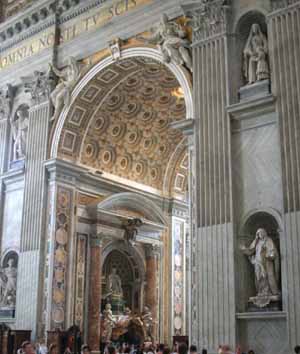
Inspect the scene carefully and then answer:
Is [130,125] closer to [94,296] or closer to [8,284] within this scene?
[94,296]

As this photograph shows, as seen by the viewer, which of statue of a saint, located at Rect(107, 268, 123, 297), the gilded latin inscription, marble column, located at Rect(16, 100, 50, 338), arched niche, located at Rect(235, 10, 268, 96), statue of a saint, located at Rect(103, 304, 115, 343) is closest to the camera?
arched niche, located at Rect(235, 10, 268, 96)

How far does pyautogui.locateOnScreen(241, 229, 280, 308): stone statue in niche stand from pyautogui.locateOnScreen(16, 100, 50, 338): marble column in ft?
19.5

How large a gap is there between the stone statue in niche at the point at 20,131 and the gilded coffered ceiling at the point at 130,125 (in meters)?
1.51

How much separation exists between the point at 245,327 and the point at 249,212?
2008 millimetres

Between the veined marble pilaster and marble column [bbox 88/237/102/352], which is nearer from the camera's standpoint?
marble column [bbox 88/237/102/352]

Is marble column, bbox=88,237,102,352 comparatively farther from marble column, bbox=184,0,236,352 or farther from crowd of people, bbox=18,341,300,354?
marble column, bbox=184,0,236,352

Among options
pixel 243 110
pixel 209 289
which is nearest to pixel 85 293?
pixel 209 289

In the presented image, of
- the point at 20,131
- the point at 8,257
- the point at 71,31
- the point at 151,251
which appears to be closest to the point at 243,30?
the point at 71,31

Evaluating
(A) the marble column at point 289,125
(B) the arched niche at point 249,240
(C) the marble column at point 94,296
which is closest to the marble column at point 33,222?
(C) the marble column at point 94,296

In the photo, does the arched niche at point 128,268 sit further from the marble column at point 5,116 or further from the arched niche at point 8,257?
the marble column at point 5,116

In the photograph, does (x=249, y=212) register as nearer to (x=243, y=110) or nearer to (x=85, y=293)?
(x=243, y=110)

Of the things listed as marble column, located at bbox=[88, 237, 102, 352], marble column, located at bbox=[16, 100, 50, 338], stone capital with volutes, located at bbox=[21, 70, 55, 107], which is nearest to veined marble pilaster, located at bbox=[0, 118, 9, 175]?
marble column, located at bbox=[16, 100, 50, 338]

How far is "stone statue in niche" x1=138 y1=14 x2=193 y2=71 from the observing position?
1268 cm

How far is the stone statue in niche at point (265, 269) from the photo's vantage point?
1019 centimetres
